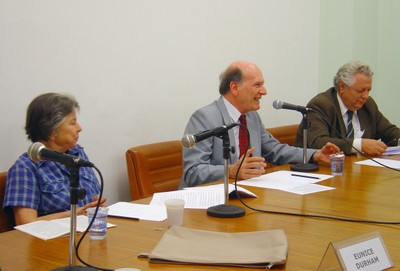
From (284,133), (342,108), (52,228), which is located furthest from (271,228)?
(284,133)

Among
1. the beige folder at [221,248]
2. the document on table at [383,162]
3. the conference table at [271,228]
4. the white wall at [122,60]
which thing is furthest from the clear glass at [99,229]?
the document on table at [383,162]

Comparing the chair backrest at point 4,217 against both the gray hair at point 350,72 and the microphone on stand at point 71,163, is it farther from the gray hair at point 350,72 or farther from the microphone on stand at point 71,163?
the gray hair at point 350,72

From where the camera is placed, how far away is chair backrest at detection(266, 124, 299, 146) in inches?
167

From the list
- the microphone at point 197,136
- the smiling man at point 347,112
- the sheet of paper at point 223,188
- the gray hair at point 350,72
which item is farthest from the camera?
the gray hair at point 350,72

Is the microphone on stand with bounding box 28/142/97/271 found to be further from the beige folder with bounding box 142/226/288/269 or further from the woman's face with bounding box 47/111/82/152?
the woman's face with bounding box 47/111/82/152

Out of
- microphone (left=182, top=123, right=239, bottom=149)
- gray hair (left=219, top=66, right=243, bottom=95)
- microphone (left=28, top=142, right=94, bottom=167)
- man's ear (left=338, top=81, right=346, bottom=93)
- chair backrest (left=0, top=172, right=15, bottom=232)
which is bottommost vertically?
chair backrest (left=0, top=172, right=15, bottom=232)

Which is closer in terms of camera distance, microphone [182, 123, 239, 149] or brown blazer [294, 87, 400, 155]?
microphone [182, 123, 239, 149]

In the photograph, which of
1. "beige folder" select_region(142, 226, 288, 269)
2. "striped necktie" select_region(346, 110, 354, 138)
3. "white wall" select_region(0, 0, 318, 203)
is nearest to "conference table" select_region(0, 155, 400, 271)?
"beige folder" select_region(142, 226, 288, 269)

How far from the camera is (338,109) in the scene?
13.0 ft

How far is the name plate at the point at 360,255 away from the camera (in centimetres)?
139

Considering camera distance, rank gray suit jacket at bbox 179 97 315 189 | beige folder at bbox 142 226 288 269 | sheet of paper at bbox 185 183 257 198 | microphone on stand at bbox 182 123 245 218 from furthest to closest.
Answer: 1. gray suit jacket at bbox 179 97 315 189
2. sheet of paper at bbox 185 183 257 198
3. microphone on stand at bbox 182 123 245 218
4. beige folder at bbox 142 226 288 269

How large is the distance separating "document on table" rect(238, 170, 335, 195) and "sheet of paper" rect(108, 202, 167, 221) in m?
0.64

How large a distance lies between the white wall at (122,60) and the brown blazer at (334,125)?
80 centimetres

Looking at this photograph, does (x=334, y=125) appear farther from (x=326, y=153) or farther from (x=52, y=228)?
(x=52, y=228)
